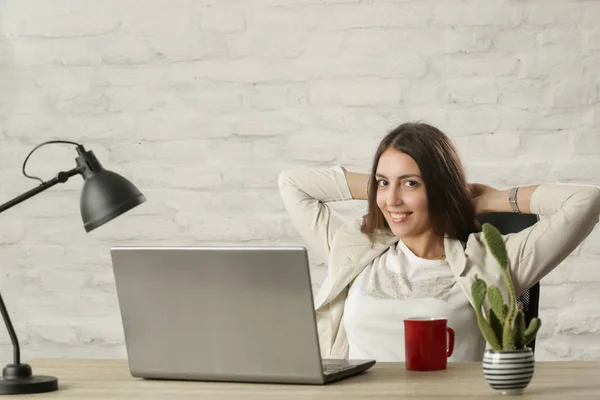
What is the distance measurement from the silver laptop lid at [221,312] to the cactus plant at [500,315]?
0.26m

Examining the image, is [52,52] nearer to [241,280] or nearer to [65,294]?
[65,294]

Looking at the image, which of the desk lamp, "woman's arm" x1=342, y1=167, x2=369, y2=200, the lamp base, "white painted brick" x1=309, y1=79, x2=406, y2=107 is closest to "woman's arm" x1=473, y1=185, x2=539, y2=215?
"woman's arm" x1=342, y1=167, x2=369, y2=200

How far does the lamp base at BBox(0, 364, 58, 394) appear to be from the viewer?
5.23 feet

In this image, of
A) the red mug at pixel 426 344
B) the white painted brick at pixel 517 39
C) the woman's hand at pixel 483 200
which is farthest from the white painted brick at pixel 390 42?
the red mug at pixel 426 344

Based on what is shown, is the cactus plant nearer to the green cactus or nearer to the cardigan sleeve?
the green cactus

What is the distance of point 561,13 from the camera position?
112 inches

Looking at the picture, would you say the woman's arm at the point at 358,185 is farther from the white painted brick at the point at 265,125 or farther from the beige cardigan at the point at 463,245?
the white painted brick at the point at 265,125

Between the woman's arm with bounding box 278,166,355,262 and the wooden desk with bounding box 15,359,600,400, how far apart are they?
0.82m

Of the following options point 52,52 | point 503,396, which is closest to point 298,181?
point 52,52

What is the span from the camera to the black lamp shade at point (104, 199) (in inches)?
64.5

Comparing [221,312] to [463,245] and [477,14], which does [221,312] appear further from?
[477,14]

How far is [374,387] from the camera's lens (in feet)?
5.09

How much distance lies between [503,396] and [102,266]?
1.96 metres

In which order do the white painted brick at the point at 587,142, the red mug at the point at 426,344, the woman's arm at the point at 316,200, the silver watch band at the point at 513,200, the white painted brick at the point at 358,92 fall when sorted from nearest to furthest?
the red mug at the point at 426,344 → the silver watch band at the point at 513,200 → the woman's arm at the point at 316,200 → the white painted brick at the point at 587,142 → the white painted brick at the point at 358,92
